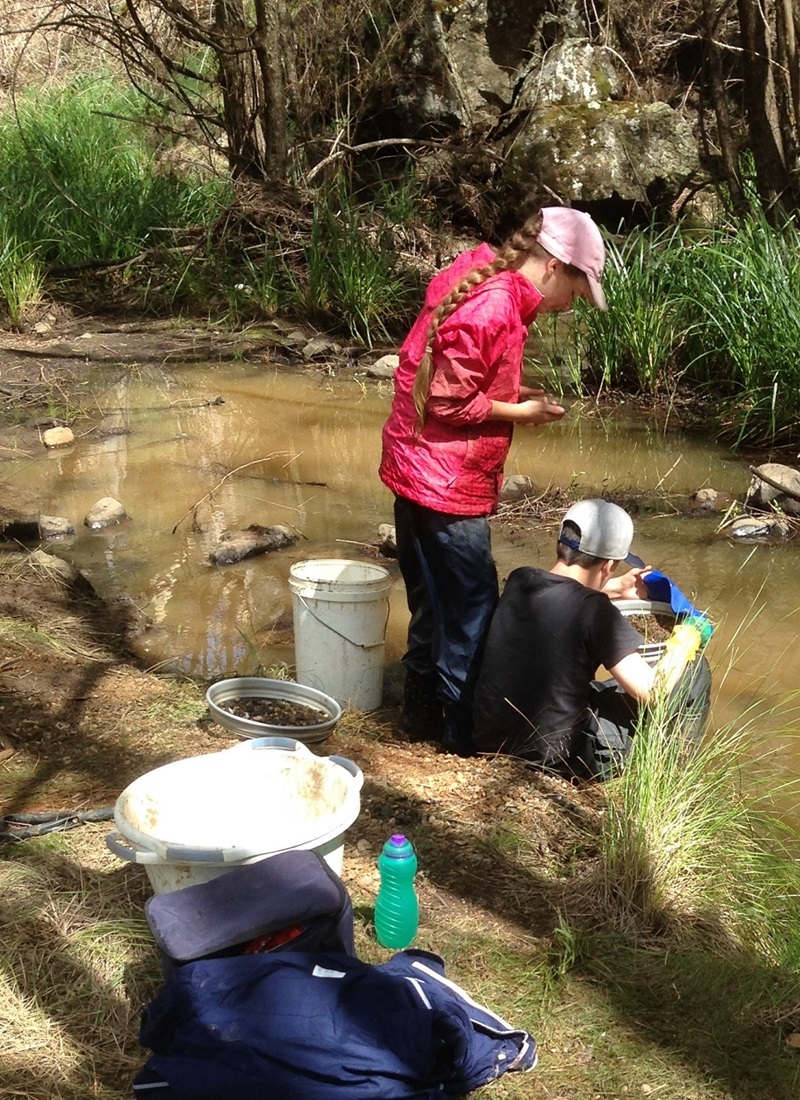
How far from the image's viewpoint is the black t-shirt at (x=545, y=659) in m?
3.21

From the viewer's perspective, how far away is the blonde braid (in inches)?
127

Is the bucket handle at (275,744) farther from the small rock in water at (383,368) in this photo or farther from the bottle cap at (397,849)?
the small rock in water at (383,368)

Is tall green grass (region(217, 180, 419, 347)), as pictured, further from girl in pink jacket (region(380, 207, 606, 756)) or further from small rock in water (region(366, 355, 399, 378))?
girl in pink jacket (region(380, 207, 606, 756))

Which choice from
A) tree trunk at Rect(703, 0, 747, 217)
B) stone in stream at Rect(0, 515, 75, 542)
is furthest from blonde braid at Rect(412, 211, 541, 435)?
tree trunk at Rect(703, 0, 747, 217)

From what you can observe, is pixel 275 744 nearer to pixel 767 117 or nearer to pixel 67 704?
pixel 67 704

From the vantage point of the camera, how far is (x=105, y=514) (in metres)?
5.87

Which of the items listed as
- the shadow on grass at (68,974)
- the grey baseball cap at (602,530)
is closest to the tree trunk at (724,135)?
the grey baseball cap at (602,530)

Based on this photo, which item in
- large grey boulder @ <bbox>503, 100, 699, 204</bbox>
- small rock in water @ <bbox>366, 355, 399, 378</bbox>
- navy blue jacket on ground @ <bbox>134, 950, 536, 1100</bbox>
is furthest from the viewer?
large grey boulder @ <bbox>503, 100, 699, 204</bbox>

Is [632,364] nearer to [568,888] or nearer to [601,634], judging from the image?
[601,634]

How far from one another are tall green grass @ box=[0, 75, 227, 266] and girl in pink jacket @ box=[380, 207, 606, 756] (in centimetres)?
739

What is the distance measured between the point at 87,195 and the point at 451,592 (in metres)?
8.63

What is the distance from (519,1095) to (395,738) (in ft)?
5.47

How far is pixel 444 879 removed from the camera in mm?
2908

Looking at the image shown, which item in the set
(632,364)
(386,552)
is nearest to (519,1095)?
(386,552)
